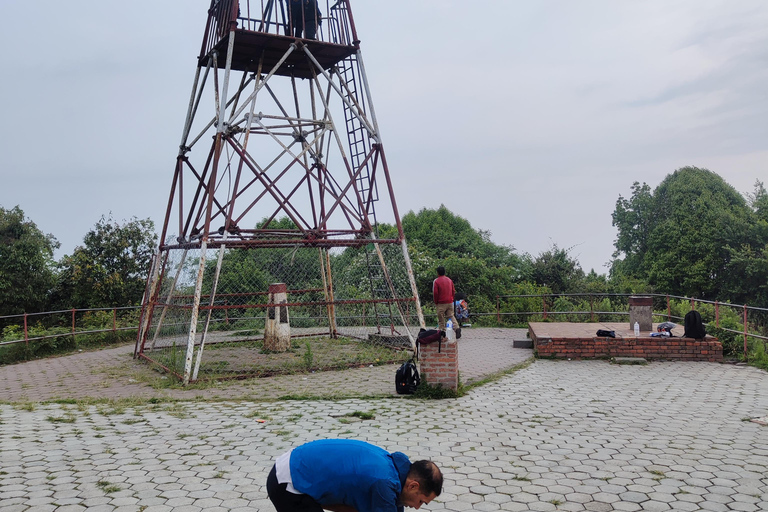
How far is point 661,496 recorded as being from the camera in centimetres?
600

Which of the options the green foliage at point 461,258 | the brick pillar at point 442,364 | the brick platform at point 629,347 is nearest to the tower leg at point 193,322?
the brick pillar at point 442,364

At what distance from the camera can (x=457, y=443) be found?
25.8 feet

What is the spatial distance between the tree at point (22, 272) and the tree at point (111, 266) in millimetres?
3070

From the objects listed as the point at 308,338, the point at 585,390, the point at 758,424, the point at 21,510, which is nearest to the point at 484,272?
the point at 308,338

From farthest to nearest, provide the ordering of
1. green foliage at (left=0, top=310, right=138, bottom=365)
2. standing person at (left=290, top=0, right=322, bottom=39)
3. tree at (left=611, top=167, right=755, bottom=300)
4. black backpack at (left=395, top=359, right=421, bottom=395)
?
tree at (left=611, top=167, right=755, bottom=300) < green foliage at (left=0, top=310, right=138, bottom=365) < standing person at (left=290, top=0, right=322, bottom=39) < black backpack at (left=395, top=359, right=421, bottom=395)

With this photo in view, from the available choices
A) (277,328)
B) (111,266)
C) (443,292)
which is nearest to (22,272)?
(111,266)

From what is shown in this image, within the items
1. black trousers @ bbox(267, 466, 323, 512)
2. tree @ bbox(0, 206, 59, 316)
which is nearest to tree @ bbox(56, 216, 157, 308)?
tree @ bbox(0, 206, 59, 316)

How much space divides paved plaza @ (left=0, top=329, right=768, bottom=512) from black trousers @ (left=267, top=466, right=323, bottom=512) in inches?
79.5

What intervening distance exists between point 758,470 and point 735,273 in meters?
36.6

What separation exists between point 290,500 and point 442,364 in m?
6.95

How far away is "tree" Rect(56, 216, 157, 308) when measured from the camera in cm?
2759

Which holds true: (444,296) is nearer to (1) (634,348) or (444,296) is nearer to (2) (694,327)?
(1) (634,348)

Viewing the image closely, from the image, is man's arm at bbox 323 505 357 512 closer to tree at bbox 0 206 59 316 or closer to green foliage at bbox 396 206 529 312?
green foliage at bbox 396 206 529 312

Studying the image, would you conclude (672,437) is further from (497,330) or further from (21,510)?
(497,330)
